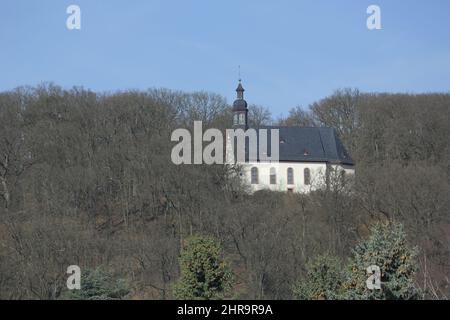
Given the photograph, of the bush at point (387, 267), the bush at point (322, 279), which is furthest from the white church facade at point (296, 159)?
the bush at point (387, 267)

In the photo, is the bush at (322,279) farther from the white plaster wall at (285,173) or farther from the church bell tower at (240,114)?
the church bell tower at (240,114)

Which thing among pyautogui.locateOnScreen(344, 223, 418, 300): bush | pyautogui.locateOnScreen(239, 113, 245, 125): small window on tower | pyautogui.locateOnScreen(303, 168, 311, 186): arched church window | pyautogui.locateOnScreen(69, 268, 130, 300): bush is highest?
pyautogui.locateOnScreen(239, 113, 245, 125): small window on tower

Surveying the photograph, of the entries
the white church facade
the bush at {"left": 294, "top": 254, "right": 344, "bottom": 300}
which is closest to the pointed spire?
the white church facade

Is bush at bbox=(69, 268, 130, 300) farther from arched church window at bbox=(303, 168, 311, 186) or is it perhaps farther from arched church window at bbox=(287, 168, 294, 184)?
arched church window at bbox=(287, 168, 294, 184)

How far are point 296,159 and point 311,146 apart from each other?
161 centimetres

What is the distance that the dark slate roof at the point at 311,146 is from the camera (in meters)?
53.1

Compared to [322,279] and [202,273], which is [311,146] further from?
[202,273]

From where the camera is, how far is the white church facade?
167 ft

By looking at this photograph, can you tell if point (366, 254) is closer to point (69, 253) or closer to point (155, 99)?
point (69, 253)

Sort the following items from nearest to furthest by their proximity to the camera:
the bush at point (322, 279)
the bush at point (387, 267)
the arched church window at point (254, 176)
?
the bush at point (387, 267)
the bush at point (322, 279)
the arched church window at point (254, 176)

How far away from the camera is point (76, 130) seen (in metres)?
46.4

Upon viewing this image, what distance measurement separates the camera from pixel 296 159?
→ 53.0m

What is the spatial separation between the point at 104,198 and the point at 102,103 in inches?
529

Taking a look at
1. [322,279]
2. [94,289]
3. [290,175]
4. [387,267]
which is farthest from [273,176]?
[387,267]
